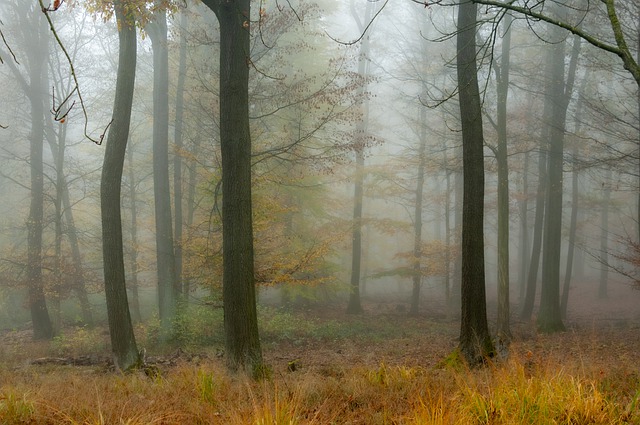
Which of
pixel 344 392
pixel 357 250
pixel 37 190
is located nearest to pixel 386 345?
pixel 357 250

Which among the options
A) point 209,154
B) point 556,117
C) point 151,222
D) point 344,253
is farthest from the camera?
point 344,253

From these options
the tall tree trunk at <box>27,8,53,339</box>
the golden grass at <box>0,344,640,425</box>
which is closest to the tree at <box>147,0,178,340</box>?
the tall tree trunk at <box>27,8,53,339</box>

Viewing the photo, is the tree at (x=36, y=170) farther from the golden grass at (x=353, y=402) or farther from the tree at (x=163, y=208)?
the golden grass at (x=353, y=402)

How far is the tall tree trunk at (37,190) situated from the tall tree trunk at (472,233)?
1236cm

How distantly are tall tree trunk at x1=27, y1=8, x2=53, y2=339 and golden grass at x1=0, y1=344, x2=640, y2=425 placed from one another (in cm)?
975

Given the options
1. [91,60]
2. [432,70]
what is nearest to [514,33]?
[432,70]

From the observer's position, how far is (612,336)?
12211mm

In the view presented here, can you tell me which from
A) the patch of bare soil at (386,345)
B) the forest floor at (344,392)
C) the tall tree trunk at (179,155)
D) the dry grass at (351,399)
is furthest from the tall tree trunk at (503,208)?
the tall tree trunk at (179,155)

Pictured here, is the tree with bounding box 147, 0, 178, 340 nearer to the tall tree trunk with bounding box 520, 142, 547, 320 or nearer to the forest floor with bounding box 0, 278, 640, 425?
the forest floor with bounding box 0, 278, 640, 425

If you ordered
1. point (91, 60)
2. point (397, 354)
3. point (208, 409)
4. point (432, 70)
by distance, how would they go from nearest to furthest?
point (208, 409) < point (397, 354) < point (91, 60) < point (432, 70)

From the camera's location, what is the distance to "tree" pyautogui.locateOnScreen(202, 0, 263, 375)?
632 centimetres

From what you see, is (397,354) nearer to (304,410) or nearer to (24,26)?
(304,410)

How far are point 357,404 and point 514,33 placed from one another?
18.4 metres

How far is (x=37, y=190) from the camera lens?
1475 centimetres
